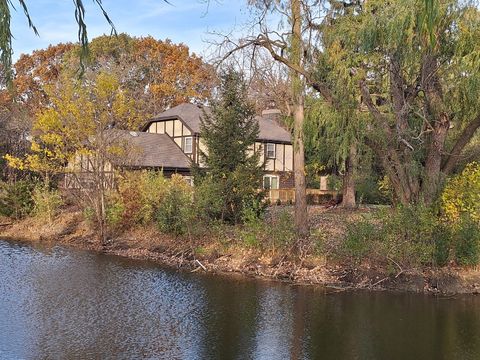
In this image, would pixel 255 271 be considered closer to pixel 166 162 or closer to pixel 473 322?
pixel 473 322

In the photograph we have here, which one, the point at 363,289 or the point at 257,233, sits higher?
the point at 257,233

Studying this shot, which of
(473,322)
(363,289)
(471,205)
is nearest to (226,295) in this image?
(363,289)

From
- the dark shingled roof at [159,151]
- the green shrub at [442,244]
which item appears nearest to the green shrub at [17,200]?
the dark shingled roof at [159,151]

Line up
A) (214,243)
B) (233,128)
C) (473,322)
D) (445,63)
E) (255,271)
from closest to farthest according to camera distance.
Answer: (473,322)
(445,63)
(255,271)
(214,243)
(233,128)

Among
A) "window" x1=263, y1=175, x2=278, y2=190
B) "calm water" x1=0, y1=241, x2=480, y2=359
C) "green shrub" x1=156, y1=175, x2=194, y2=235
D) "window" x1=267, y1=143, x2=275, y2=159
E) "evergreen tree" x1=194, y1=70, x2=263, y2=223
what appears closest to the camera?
"calm water" x1=0, y1=241, x2=480, y2=359

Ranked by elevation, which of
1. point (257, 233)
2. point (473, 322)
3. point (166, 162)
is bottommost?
point (473, 322)

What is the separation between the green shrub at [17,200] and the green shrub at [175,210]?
30.5ft

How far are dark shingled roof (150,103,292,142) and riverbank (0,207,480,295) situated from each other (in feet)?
40.5

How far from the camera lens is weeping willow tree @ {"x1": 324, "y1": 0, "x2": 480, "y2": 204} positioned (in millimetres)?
14133

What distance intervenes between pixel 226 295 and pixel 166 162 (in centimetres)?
1950

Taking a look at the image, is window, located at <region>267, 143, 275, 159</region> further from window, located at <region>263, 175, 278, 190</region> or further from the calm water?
the calm water

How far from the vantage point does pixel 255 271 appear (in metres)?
16.6

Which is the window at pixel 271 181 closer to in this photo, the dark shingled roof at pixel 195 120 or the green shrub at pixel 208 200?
the dark shingled roof at pixel 195 120

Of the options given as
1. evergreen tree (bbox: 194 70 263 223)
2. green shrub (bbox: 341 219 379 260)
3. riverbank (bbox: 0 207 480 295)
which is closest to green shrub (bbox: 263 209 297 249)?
riverbank (bbox: 0 207 480 295)
